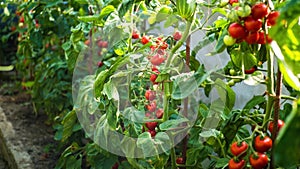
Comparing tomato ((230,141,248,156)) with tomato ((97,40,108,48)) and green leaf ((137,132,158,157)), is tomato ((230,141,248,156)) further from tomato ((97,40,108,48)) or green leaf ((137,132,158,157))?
tomato ((97,40,108,48))

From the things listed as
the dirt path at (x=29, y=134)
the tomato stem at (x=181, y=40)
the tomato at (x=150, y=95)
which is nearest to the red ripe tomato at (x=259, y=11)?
the tomato stem at (x=181, y=40)

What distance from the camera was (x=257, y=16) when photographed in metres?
0.95

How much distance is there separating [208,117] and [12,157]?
4.73 feet

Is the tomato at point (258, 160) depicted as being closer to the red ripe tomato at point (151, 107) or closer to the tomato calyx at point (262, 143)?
the tomato calyx at point (262, 143)

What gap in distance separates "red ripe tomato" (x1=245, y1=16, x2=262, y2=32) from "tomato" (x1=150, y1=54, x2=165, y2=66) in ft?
1.73

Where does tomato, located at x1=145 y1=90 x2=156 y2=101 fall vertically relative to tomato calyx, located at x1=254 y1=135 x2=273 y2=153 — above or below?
below

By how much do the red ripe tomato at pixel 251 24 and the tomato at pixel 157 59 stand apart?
20.8 inches

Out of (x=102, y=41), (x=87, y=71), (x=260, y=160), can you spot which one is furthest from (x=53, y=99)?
(x=260, y=160)

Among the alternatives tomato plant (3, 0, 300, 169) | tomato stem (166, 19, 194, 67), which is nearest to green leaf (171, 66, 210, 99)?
tomato plant (3, 0, 300, 169)

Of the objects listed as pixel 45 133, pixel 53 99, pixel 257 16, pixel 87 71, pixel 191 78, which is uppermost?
pixel 257 16

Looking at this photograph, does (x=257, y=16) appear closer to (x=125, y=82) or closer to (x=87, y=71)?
(x=125, y=82)

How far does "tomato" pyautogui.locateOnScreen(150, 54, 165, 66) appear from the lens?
4.80 feet

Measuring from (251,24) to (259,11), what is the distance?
29 mm

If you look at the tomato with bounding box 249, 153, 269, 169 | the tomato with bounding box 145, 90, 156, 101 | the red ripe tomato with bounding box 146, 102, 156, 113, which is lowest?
the red ripe tomato with bounding box 146, 102, 156, 113
